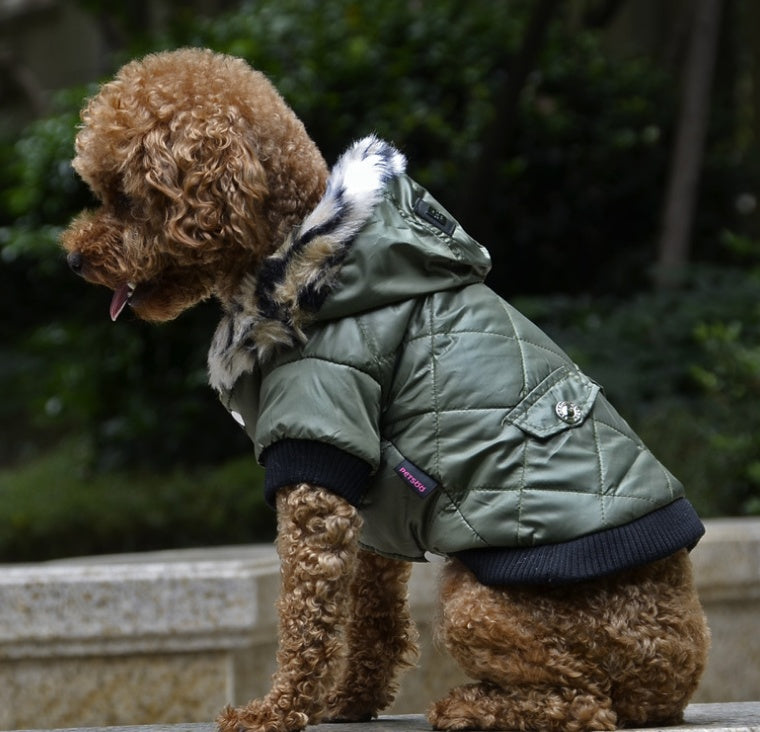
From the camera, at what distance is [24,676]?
481 centimetres

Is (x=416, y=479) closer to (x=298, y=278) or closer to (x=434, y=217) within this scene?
(x=298, y=278)

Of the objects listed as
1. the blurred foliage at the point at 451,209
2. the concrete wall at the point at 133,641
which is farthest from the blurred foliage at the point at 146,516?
the concrete wall at the point at 133,641

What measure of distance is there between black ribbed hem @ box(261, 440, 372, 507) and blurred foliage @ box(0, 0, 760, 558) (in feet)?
16.8

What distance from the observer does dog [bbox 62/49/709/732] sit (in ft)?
9.93

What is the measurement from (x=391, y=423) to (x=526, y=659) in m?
0.62

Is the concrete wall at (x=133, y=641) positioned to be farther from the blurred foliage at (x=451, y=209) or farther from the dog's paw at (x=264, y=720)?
the blurred foliage at (x=451, y=209)

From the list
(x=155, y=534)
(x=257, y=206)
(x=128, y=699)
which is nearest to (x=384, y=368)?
(x=257, y=206)

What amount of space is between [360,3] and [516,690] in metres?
7.59

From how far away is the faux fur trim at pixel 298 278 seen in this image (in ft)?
10.2

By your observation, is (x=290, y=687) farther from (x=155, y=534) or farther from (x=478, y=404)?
(x=155, y=534)

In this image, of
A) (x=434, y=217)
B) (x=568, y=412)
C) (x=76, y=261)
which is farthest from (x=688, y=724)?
(x=76, y=261)

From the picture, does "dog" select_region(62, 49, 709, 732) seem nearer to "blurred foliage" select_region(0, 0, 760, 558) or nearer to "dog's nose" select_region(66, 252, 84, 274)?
"dog's nose" select_region(66, 252, 84, 274)

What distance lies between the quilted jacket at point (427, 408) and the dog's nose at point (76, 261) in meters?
0.37

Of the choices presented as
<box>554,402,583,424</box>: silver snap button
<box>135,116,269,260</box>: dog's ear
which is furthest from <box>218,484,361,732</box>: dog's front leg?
<box>135,116,269,260</box>: dog's ear
